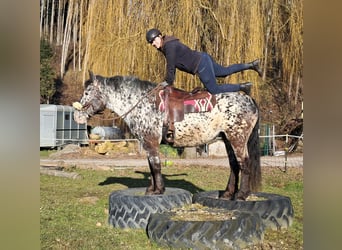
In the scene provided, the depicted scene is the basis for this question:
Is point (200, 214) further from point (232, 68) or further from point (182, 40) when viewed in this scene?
point (182, 40)

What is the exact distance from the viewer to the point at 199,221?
10.6 feet

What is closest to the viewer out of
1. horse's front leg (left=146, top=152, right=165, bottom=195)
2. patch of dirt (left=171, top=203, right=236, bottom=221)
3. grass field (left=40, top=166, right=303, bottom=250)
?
patch of dirt (left=171, top=203, right=236, bottom=221)

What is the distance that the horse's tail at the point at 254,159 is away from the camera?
363 centimetres

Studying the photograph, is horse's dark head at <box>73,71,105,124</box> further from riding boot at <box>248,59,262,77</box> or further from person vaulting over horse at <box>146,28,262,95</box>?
riding boot at <box>248,59,262,77</box>

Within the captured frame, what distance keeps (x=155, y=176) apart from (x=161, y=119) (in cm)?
42

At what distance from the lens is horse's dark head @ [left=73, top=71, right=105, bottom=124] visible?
358cm

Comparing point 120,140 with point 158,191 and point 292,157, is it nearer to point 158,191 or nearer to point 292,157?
point 158,191

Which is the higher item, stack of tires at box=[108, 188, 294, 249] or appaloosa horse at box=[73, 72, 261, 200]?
appaloosa horse at box=[73, 72, 261, 200]

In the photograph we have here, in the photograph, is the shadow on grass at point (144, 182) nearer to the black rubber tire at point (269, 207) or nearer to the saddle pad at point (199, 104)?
the black rubber tire at point (269, 207)

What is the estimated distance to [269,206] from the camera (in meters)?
3.54

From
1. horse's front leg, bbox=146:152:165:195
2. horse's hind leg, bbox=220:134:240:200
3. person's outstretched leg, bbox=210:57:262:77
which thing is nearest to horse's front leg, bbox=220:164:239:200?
horse's hind leg, bbox=220:134:240:200

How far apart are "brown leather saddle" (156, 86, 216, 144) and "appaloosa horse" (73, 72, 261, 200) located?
2 centimetres
